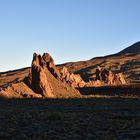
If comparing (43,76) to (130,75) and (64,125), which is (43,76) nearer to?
(64,125)

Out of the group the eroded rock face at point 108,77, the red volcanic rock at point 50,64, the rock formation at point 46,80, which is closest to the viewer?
the rock formation at point 46,80

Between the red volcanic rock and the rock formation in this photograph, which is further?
the red volcanic rock

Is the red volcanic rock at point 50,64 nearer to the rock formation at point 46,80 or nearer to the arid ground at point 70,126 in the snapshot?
the rock formation at point 46,80

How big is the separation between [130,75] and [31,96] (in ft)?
258

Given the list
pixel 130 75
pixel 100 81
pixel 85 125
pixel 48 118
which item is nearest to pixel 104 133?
pixel 85 125

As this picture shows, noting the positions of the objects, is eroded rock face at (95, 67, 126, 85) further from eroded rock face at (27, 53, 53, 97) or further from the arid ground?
the arid ground

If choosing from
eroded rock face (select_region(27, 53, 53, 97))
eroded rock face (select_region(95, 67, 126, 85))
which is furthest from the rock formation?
eroded rock face (select_region(95, 67, 126, 85))

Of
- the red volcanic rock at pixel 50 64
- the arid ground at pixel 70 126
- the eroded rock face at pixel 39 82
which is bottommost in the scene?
the arid ground at pixel 70 126

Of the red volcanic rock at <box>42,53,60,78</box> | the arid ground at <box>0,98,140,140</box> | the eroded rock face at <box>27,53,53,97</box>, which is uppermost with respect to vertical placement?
the red volcanic rock at <box>42,53,60,78</box>

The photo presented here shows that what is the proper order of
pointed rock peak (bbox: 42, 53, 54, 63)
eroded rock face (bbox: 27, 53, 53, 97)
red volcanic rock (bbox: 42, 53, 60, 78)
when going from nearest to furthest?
eroded rock face (bbox: 27, 53, 53, 97), red volcanic rock (bbox: 42, 53, 60, 78), pointed rock peak (bbox: 42, 53, 54, 63)

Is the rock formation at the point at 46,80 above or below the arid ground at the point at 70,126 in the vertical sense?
above

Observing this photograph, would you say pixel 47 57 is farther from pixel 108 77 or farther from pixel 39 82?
pixel 108 77

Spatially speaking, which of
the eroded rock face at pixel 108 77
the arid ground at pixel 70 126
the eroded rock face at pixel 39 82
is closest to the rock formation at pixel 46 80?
the eroded rock face at pixel 39 82

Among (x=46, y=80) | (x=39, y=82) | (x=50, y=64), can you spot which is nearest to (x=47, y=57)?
(x=50, y=64)
